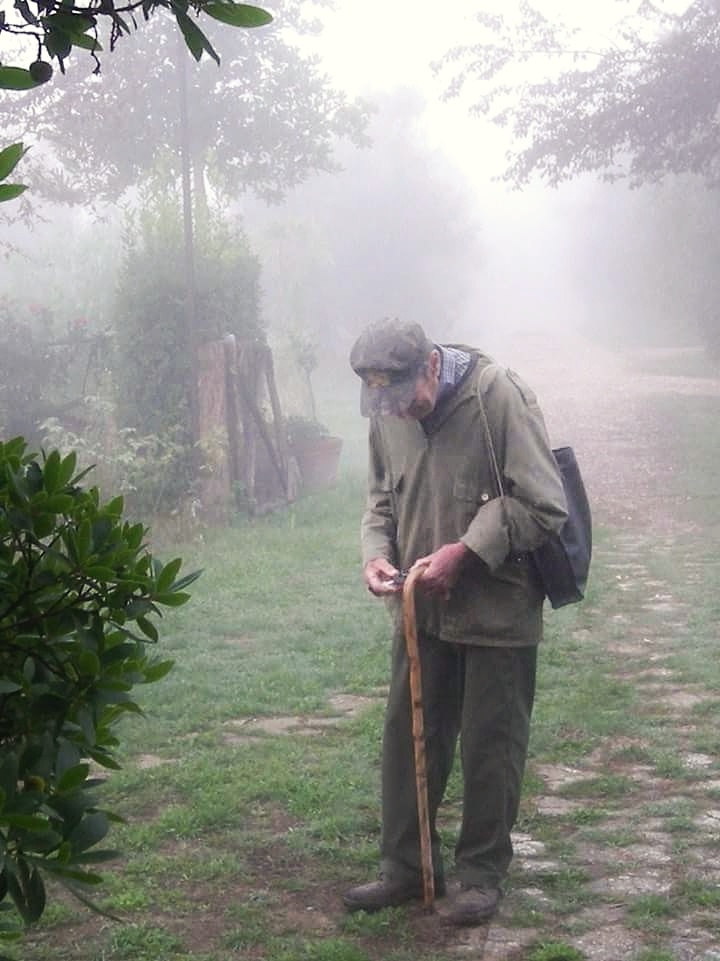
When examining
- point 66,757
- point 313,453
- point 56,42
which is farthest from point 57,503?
point 313,453

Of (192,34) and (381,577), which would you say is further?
(381,577)

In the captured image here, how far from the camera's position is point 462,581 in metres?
4.60

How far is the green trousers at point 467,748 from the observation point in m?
4.62

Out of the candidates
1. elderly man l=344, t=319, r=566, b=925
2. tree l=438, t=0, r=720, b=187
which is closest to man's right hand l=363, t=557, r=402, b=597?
elderly man l=344, t=319, r=566, b=925

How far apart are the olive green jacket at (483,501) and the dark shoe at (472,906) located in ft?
2.68

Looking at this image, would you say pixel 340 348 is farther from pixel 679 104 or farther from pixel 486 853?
pixel 486 853

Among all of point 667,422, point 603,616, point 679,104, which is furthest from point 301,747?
point 679,104

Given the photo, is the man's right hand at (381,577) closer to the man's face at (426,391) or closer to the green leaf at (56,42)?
the man's face at (426,391)

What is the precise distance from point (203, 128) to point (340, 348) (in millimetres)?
15772

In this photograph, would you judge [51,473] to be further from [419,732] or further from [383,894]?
[383,894]

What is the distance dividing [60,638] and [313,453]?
45.6 feet

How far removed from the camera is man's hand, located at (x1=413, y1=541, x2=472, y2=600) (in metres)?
4.48

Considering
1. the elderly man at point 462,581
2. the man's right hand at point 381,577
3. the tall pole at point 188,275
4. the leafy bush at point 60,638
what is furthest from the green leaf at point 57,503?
the tall pole at point 188,275

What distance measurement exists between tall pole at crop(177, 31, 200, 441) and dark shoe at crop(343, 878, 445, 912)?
32.0 feet
